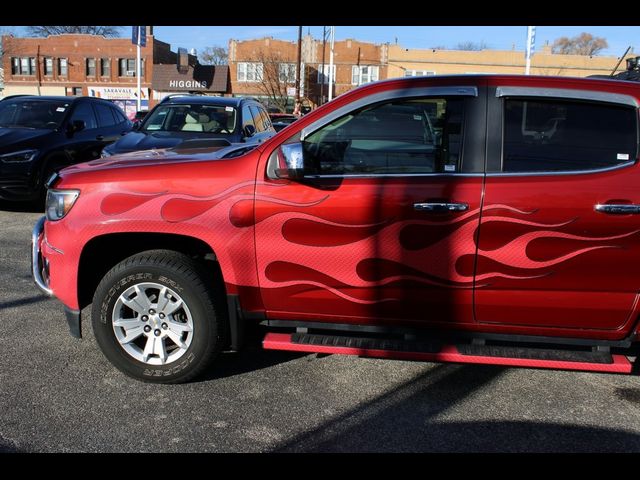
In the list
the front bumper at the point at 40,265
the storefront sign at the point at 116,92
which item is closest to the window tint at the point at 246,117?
the front bumper at the point at 40,265

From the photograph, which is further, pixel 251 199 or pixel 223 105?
pixel 223 105

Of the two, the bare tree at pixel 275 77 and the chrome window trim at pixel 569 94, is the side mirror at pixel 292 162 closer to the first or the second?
the chrome window trim at pixel 569 94

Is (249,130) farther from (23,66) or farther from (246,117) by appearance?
(23,66)

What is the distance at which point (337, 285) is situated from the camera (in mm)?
3428

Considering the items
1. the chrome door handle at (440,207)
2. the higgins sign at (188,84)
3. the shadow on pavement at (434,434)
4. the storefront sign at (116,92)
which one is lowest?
the shadow on pavement at (434,434)

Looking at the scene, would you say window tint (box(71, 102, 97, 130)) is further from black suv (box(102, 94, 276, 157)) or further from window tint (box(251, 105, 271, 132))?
window tint (box(251, 105, 271, 132))

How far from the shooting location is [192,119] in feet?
29.4

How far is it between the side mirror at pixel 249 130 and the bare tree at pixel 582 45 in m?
75.5

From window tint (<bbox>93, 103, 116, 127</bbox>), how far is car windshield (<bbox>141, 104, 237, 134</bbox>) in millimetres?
1704

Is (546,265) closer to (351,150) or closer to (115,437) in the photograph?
(351,150)

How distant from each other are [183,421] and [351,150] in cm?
185

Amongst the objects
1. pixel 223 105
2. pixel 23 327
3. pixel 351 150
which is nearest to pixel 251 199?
pixel 351 150

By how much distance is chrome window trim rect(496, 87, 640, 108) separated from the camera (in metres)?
3.26

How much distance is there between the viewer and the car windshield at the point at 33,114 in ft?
30.6
